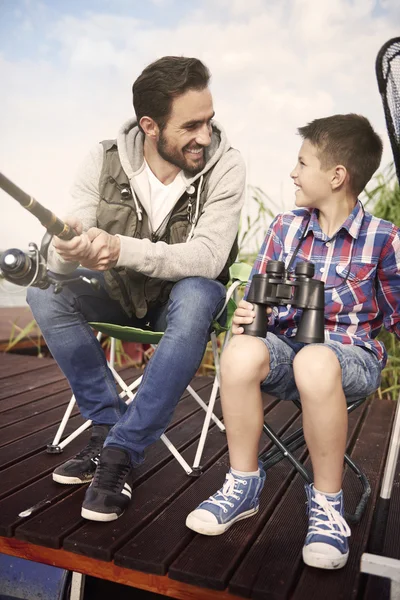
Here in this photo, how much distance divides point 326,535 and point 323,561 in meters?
0.06

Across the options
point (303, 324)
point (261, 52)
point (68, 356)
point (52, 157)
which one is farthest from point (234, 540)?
point (52, 157)

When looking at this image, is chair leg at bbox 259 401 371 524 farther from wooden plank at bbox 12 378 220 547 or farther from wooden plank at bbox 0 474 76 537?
wooden plank at bbox 0 474 76 537

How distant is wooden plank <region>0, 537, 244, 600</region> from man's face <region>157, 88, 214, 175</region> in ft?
4.00

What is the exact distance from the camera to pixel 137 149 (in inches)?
85.8

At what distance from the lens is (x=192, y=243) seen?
193 cm

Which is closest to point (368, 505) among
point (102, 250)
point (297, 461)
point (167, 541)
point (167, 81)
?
point (297, 461)

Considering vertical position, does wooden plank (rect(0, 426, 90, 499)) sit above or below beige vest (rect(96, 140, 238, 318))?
below

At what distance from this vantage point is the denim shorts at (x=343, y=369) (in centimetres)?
156

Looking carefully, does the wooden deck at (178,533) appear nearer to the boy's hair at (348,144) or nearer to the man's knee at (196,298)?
the man's knee at (196,298)

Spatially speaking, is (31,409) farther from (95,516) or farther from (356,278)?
(356,278)

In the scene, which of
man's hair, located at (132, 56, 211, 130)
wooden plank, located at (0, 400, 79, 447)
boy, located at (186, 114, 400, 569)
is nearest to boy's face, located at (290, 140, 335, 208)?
boy, located at (186, 114, 400, 569)

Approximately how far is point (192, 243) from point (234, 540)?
0.84 m

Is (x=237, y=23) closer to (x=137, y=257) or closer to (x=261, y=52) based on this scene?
(x=261, y=52)

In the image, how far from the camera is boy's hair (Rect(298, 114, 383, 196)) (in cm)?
179
